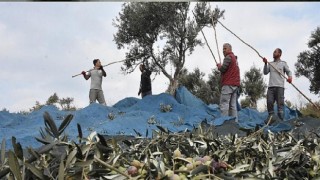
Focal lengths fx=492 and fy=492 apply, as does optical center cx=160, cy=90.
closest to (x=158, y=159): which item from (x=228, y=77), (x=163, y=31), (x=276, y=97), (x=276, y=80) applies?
(x=228, y=77)

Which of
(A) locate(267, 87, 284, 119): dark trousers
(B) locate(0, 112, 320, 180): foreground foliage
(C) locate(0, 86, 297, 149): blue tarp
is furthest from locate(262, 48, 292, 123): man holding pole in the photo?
(B) locate(0, 112, 320, 180): foreground foliage

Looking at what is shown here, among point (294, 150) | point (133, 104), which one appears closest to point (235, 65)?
point (133, 104)

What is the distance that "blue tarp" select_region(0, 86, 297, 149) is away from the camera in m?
9.17

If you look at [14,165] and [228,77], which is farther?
[228,77]

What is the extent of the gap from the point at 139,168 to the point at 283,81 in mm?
10174

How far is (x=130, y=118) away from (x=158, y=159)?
9103 millimetres

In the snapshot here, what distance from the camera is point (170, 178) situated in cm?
94

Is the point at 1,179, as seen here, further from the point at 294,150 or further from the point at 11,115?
the point at 11,115

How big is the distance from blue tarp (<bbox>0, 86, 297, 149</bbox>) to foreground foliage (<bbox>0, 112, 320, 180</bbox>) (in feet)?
20.8

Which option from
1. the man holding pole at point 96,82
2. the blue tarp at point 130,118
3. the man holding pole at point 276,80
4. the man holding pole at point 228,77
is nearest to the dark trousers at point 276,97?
the man holding pole at point 276,80

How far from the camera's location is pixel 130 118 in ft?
33.2

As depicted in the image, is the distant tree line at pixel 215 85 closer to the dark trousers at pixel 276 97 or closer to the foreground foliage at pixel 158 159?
the dark trousers at pixel 276 97

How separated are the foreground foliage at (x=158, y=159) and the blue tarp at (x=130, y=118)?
633 centimetres

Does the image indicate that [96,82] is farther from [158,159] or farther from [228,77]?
[158,159]
